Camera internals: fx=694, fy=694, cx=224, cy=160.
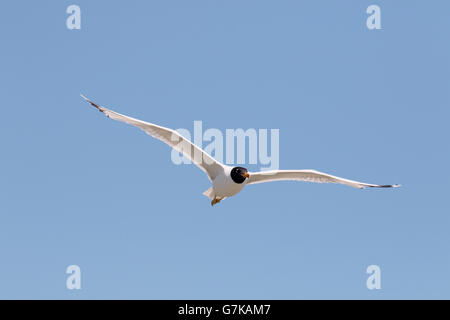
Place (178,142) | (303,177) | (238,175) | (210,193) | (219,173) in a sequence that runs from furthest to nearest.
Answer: (303,177) → (210,193) → (219,173) → (238,175) → (178,142)

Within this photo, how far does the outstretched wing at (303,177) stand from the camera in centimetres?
2272

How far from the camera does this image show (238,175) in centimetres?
2162

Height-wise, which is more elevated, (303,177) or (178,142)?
(178,142)

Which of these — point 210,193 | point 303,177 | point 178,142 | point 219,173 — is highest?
point 178,142

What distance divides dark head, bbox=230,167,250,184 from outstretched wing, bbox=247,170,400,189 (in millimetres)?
756

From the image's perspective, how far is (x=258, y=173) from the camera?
880 inches

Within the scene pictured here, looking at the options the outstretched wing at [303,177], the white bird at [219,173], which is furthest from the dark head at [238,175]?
the outstretched wing at [303,177]

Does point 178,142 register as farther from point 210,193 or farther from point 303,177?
point 303,177

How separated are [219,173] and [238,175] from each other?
0.67 metres

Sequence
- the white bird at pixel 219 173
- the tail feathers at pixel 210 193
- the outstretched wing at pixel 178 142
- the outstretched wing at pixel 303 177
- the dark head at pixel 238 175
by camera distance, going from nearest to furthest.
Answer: the outstretched wing at pixel 178 142 → the white bird at pixel 219 173 → the dark head at pixel 238 175 → the tail feathers at pixel 210 193 → the outstretched wing at pixel 303 177

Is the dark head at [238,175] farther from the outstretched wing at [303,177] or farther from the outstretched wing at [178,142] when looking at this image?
the outstretched wing at [303,177]

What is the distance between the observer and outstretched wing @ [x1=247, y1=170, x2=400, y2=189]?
22719 millimetres

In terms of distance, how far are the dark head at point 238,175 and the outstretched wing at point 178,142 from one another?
45cm

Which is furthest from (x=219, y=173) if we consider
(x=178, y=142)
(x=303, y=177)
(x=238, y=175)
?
(x=303, y=177)
